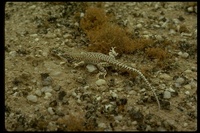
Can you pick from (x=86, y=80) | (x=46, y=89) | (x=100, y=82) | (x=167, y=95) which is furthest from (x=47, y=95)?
(x=167, y=95)

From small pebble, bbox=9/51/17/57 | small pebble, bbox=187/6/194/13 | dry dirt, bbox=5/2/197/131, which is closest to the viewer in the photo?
dry dirt, bbox=5/2/197/131

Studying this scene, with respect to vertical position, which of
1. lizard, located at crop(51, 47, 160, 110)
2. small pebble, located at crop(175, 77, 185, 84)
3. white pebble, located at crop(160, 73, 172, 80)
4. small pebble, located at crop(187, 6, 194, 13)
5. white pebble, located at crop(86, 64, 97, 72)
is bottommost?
small pebble, located at crop(175, 77, 185, 84)

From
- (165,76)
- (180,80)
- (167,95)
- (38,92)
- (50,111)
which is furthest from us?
(165,76)

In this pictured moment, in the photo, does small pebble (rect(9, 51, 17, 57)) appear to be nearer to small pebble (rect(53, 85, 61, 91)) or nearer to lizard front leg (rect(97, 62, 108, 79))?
small pebble (rect(53, 85, 61, 91))

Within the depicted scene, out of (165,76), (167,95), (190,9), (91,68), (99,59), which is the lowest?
(167,95)

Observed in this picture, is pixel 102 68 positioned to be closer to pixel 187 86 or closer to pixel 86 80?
pixel 86 80

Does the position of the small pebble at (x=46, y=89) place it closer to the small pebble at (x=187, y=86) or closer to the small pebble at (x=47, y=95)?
the small pebble at (x=47, y=95)

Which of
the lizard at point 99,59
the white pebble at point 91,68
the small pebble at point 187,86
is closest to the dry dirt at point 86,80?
the small pebble at point 187,86

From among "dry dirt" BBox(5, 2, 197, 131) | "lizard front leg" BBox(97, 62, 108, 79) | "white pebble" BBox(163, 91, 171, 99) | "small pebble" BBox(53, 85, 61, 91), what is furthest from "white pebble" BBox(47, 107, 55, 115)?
"white pebble" BBox(163, 91, 171, 99)
